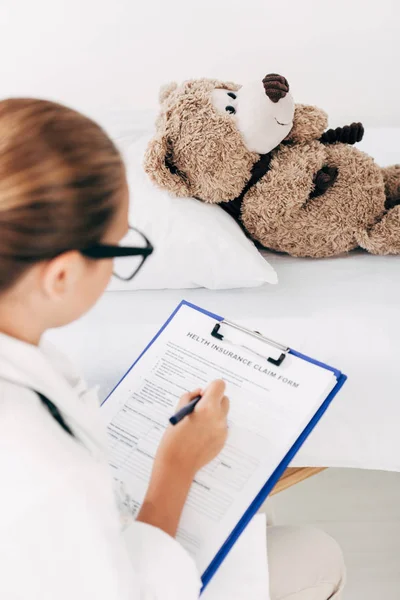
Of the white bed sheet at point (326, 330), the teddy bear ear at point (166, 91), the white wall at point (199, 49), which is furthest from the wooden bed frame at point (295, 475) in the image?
the white wall at point (199, 49)

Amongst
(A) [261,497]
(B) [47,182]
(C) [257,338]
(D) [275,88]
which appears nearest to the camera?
(B) [47,182]

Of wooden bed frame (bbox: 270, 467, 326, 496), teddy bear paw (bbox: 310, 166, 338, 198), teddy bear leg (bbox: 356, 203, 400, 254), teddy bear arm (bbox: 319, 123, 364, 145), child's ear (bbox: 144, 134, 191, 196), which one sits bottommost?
wooden bed frame (bbox: 270, 467, 326, 496)

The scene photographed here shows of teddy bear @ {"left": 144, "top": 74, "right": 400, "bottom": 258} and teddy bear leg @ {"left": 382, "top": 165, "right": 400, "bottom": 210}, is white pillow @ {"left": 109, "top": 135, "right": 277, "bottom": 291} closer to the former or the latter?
teddy bear @ {"left": 144, "top": 74, "right": 400, "bottom": 258}

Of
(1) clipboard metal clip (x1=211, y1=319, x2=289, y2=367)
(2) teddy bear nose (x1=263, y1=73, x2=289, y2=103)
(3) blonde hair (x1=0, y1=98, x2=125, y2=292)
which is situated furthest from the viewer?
(2) teddy bear nose (x1=263, y1=73, x2=289, y2=103)

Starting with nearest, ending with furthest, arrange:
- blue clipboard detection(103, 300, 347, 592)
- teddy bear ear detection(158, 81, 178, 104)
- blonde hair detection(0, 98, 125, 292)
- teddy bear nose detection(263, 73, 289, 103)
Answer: blonde hair detection(0, 98, 125, 292), blue clipboard detection(103, 300, 347, 592), teddy bear nose detection(263, 73, 289, 103), teddy bear ear detection(158, 81, 178, 104)

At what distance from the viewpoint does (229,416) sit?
0.72 m

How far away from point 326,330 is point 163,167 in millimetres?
376

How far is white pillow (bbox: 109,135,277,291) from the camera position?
0.91 metres

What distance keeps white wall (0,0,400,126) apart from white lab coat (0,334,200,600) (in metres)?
0.95

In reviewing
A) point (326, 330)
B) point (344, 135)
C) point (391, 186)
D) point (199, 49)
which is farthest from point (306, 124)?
point (199, 49)

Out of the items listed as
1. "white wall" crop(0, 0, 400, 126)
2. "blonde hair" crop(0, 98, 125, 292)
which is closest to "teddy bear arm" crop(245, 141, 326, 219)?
"white wall" crop(0, 0, 400, 126)

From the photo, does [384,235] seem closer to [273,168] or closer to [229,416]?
[273,168]

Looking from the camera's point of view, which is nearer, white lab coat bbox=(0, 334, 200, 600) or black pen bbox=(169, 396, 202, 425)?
white lab coat bbox=(0, 334, 200, 600)

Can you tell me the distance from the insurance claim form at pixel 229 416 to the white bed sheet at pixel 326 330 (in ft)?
0.37
